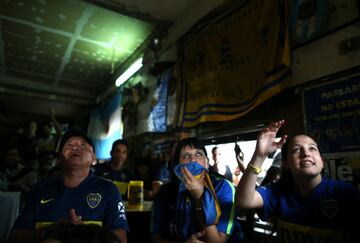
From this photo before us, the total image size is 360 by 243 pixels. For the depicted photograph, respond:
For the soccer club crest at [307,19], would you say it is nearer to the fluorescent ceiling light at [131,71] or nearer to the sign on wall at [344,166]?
the sign on wall at [344,166]

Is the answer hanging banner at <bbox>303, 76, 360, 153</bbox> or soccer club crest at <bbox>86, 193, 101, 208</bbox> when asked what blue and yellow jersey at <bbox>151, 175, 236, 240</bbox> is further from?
hanging banner at <bbox>303, 76, 360, 153</bbox>

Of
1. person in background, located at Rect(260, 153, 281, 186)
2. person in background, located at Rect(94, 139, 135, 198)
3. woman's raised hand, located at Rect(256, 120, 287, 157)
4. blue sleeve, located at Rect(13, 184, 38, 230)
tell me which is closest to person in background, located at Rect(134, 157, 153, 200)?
person in background, located at Rect(94, 139, 135, 198)

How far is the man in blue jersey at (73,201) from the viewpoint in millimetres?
1520

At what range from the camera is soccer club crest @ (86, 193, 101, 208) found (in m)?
1.60

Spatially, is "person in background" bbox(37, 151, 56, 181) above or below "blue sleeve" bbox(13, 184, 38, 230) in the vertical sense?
above

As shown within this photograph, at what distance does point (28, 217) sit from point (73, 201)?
0.85 ft

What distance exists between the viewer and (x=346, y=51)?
74.0 inches

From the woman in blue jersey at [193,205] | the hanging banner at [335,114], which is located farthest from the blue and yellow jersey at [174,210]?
the hanging banner at [335,114]

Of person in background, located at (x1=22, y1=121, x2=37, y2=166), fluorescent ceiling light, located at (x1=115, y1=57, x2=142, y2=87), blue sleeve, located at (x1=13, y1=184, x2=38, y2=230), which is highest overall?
fluorescent ceiling light, located at (x1=115, y1=57, x2=142, y2=87)

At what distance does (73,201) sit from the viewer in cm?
159

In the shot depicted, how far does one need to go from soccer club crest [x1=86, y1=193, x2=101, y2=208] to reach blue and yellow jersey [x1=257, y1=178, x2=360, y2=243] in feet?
3.28

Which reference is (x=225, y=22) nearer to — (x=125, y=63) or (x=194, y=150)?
(x=194, y=150)

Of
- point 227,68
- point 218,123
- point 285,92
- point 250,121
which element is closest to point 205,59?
point 227,68

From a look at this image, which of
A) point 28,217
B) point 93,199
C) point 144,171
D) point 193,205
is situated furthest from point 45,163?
point 193,205
